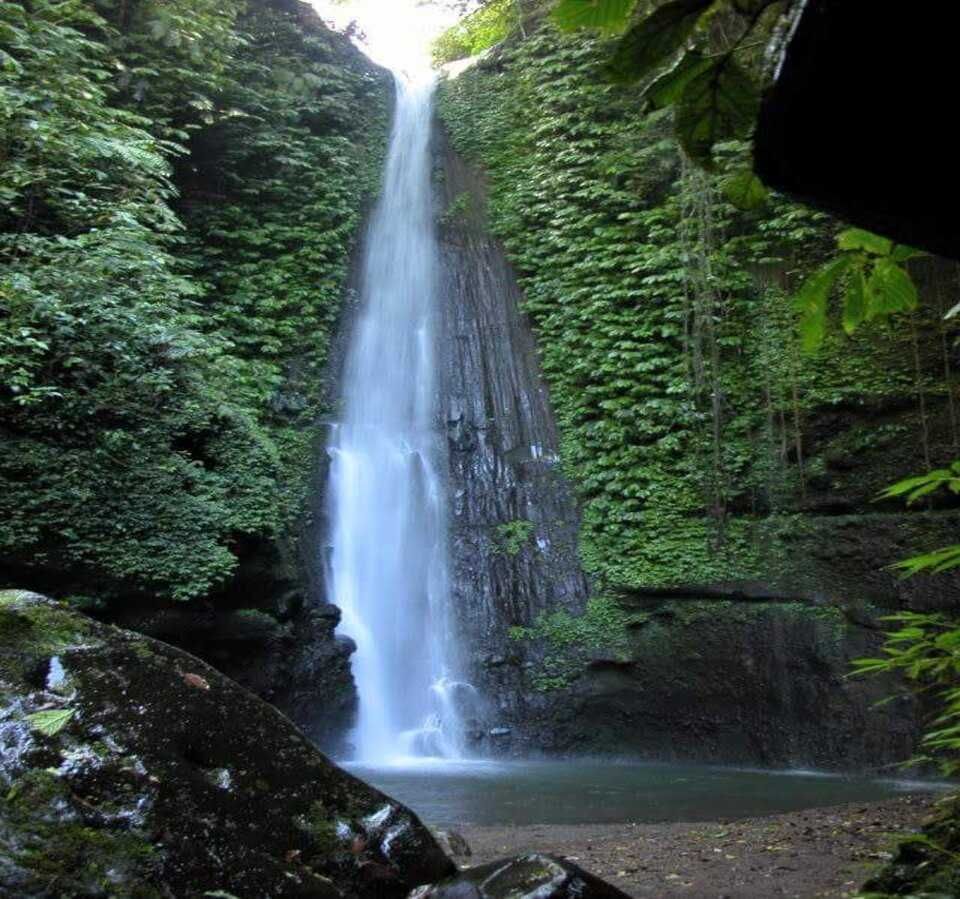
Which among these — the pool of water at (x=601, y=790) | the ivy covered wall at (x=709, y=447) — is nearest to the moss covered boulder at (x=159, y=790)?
the pool of water at (x=601, y=790)

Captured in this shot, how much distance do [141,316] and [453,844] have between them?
691 centimetres

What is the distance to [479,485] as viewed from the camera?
13656mm

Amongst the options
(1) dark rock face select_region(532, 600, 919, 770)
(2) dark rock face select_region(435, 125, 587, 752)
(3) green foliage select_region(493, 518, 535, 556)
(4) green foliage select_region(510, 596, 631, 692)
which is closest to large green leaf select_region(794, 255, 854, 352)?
(1) dark rock face select_region(532, 600, 919, 770)

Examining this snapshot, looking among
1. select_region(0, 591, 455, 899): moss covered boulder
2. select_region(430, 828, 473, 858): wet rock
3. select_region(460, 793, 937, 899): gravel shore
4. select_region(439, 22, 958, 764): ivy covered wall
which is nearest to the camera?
select_region(0, 591, 455, 899): moss covered boulder

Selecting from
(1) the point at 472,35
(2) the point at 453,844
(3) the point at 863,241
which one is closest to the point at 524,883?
(2) the point at 453,844

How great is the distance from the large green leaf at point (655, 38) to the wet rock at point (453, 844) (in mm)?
4993

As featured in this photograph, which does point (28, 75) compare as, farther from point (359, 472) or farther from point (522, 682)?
point (522, 682)

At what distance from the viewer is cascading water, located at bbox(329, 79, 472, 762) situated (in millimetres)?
11570

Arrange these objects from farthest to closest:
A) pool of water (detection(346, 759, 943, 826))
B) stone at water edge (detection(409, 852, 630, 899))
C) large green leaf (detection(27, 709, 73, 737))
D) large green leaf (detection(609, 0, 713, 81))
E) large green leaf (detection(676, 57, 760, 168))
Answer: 1. pool of water (detection(346, 759, 943, 826))
2. large green leaf (detection(27, 709, 73, 737))
3. stone at water edge (detection(409, 852, 630, 899))
4. large green leaf (detection(676, 57, 760, 168))
5. large green leaf (detection(609, 0, 713, 81))

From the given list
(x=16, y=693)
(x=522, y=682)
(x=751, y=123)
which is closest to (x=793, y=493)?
(x=522, y=682)

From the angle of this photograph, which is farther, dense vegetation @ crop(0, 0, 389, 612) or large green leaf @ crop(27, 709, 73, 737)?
dense vegetation @ crop(0, 0, 389, 612)

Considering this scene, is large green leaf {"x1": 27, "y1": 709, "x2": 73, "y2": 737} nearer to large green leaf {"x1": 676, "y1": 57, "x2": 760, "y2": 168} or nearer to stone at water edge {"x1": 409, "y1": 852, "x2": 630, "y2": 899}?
stone at water edge {"x1": 409, "y1": 852, "x2": 630, "y2": 899}

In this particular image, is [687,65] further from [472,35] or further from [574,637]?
[472,35]

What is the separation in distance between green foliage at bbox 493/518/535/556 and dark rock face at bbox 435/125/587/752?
0.02 meters
